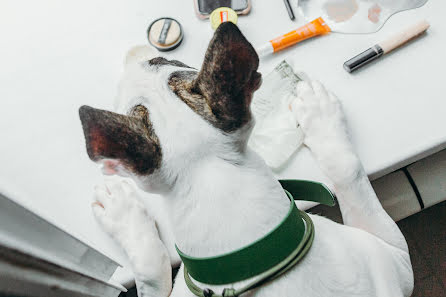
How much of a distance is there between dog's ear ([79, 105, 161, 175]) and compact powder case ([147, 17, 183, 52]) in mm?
458

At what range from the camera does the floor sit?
6.10ft

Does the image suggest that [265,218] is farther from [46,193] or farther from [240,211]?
[46,193]

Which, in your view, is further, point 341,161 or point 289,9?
point 289,9

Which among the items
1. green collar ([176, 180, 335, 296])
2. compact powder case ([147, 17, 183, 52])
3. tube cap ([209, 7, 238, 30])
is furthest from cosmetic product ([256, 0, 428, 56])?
green collar ([176, 180, 335, 296])

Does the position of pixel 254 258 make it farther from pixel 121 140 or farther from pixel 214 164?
pixel 121 140

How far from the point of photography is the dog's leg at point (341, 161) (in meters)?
0.98

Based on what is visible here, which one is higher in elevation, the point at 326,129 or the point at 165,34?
the point at 165,34

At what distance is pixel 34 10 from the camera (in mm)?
1232

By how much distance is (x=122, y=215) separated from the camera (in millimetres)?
1030

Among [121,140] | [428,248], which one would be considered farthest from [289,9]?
[428,248]

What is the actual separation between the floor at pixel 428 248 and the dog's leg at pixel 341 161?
100cm

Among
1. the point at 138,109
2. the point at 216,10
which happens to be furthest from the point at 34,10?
the point at 138,109

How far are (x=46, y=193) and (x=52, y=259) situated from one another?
0.50m

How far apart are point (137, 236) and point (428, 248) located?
58.4 inches
